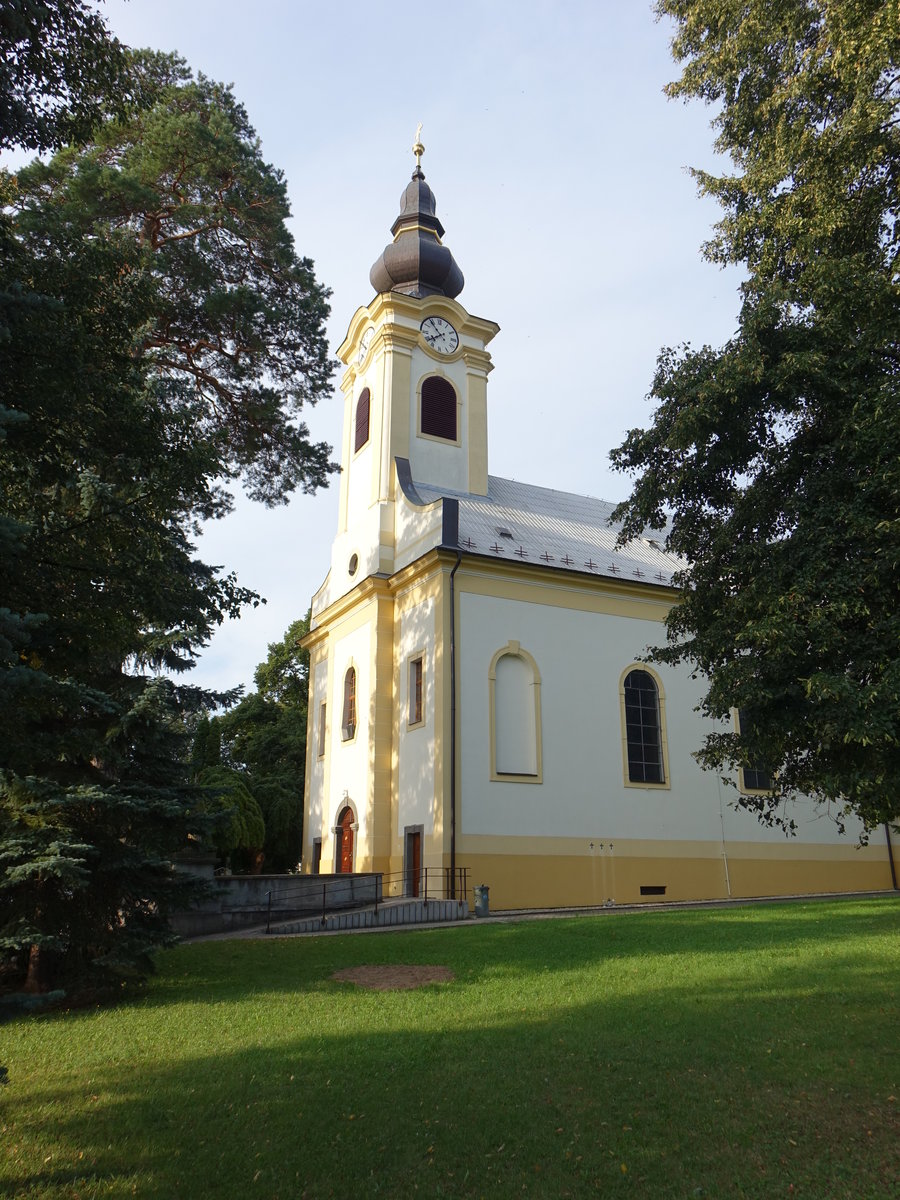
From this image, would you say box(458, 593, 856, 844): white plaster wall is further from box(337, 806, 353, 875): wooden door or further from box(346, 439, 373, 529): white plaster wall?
box(346, 439, 373, 529): white plaster wall

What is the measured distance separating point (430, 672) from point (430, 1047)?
50.9ft

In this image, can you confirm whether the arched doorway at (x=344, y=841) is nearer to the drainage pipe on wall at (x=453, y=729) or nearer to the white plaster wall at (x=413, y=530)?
the drainage pipe on wall at (x=453, y=729)

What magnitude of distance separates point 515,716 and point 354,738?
5.21m

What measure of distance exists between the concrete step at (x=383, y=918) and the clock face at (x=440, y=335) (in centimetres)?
1764

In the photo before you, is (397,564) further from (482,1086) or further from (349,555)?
(482,1086)

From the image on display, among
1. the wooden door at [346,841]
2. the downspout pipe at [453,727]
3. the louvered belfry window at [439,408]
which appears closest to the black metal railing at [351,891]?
the downspout pipe at [453,727]

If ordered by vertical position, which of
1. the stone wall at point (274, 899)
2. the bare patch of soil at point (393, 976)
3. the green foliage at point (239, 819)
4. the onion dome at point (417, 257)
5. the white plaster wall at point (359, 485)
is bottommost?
the bare patch of soil at point (393, 976)

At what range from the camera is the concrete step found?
17.7 m

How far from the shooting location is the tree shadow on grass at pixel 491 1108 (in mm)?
5309

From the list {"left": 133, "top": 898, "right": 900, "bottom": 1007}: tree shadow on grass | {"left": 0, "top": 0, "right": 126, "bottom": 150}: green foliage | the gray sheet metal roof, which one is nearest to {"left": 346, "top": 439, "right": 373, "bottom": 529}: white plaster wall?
the gray sheet metal roof

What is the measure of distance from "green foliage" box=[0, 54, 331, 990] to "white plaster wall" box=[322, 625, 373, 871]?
8210 millimetres

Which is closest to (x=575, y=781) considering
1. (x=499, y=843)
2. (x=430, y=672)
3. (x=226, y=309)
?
(x=499, y=843)

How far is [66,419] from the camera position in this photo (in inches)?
294

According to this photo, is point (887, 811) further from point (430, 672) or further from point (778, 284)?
point (430, 672)
